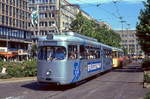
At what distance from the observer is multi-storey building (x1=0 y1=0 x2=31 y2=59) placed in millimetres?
91188

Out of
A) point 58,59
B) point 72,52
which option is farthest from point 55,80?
point 72,52

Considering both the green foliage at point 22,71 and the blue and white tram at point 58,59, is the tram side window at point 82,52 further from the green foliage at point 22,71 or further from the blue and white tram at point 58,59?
the green foliage at point 22,71

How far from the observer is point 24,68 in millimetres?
26719

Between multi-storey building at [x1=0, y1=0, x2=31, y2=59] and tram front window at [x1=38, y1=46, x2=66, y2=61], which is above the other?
multi-storey building at [x1=0, y1=0, x2=31, y2=59]

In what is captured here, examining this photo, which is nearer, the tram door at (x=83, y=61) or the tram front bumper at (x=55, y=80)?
the tram front bumper at (x=55, y=80)

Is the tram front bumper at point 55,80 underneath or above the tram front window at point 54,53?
underneath

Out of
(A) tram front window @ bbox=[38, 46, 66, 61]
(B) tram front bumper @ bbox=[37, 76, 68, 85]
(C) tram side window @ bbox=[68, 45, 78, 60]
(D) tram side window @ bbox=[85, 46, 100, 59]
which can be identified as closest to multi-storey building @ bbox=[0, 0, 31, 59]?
(D) tram side window @ bbox=[85, 46, 100, 59]

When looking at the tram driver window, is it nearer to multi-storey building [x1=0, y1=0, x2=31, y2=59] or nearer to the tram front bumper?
the tram front bumper

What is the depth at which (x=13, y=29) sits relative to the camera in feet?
319

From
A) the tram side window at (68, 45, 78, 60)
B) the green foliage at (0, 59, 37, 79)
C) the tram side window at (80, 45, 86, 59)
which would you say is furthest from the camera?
the green foliage at (0, 59, 37, 79)

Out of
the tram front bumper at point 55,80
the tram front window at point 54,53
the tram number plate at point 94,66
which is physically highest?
the tram front window at point 54,53

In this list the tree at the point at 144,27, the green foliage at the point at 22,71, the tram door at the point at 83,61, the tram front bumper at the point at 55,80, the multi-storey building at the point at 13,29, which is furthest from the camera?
the multi-storey building at the point at 13,29

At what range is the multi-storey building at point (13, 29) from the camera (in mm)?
91188

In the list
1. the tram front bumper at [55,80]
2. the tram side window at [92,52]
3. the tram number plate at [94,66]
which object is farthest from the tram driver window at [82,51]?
the tram front bumper at [55,80]
